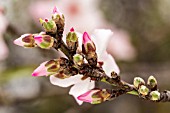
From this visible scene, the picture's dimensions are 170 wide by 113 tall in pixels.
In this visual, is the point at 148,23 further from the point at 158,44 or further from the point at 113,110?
the point at 113,110

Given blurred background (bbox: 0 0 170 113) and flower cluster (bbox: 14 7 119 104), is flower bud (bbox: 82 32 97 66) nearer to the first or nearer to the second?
flower cluster (bbox: 14 7 119 104)

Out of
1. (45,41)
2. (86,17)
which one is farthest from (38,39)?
(86,17)

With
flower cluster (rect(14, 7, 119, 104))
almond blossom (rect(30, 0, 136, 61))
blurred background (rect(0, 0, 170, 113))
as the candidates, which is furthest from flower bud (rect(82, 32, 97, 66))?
almond blossom (rect(30, 0, 136, 61))

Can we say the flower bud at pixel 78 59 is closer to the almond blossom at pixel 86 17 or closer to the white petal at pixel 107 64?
the white petal at pixel 107 64

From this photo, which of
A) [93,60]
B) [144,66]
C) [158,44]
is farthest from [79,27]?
[93,60]

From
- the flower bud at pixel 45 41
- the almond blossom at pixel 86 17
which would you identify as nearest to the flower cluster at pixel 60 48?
the flower bud at pixel 45 41
